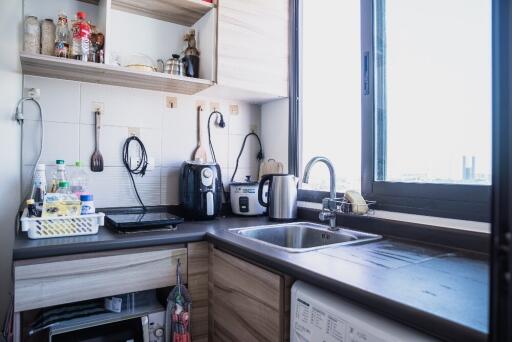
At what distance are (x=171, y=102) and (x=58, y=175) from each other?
671mm

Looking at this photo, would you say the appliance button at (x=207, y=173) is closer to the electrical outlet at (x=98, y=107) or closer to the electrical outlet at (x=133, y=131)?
the electrical outlet at (x=133, y=131)

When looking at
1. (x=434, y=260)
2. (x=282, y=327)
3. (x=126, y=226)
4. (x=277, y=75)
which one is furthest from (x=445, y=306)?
(x=277, y=75)

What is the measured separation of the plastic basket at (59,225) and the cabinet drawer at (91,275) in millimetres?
143

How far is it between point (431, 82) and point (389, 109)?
19 centimetres


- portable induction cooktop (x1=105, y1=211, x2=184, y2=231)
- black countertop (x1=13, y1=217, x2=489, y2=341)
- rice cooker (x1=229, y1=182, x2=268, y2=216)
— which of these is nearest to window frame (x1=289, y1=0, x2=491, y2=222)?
black countertop (x1=13, y1=217, x2=489, y2=341)

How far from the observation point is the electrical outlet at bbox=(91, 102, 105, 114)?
1.64 m

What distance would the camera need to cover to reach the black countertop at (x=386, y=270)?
1.98 ft

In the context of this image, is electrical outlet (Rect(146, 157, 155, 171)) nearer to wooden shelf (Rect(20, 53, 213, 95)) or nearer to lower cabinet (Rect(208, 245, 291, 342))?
wooden shelf (Rect(20, 53, 213, 95))

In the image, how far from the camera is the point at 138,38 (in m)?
1.77

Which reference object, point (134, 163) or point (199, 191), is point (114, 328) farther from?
point (134, 163)

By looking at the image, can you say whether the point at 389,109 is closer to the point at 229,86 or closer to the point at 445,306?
the point at 229,86

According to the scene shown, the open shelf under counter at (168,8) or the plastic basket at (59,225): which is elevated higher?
the open shelf under counter at (168,8)

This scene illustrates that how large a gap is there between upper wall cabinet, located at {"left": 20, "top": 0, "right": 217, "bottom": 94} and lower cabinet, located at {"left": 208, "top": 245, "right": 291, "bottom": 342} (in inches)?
33.7

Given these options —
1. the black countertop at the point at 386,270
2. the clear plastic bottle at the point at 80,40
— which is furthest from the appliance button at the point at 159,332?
the clear plastic bottle at the point at 80,40
